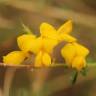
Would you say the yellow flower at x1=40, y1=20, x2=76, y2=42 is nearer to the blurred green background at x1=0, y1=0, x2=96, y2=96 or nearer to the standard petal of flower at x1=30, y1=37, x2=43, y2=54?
the standard petal of flower at x1=30, y1=37, x2=43, y2=54

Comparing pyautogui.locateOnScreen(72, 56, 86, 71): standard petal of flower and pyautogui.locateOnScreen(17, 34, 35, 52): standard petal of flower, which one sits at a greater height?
pyautogui.locateOnScreen(17, 34, 35, 52): standard petal of flower

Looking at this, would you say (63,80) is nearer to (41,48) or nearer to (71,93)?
(71,93)

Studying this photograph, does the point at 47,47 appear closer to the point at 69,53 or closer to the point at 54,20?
the point at 69,53

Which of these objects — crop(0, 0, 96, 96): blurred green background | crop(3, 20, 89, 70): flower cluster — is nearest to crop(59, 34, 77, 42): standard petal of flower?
crop(3, 20, 89, 70): flower cluster

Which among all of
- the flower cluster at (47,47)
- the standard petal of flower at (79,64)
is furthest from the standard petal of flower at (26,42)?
the standard petal of flower at (79,64)

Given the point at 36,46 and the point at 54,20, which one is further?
the point at 54,20

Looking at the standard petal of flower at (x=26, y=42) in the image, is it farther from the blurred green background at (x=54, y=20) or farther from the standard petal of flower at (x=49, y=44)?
the blurred green background at (x=54, y=20)

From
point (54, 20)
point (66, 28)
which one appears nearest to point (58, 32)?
point (66, 28)
